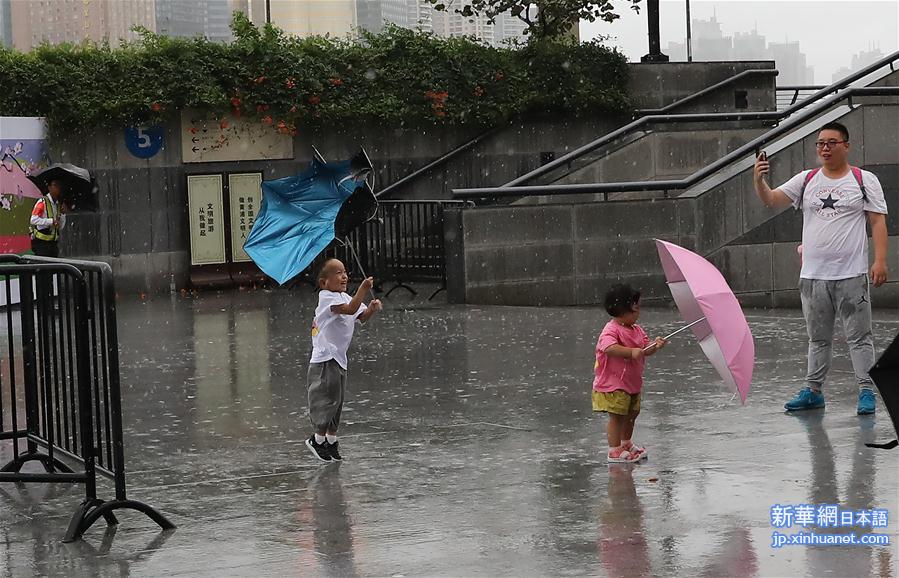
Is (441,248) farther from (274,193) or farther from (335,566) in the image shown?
(335,566)

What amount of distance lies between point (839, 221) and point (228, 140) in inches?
523

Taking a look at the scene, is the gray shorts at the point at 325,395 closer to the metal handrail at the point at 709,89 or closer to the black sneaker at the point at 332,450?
the black sneaker at the point at 332,450

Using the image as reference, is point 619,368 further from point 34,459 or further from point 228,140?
point 228,140

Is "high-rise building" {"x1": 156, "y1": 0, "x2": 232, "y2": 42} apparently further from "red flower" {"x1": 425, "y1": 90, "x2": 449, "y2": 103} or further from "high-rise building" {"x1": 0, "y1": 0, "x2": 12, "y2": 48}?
"high-rise building" {"x1": 0, "y1": 0, "x2": 12, "y2": 48}

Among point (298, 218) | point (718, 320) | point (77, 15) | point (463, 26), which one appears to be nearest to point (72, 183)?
point (463, 26)

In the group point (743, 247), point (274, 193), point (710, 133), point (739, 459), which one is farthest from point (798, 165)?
point (739, 459)

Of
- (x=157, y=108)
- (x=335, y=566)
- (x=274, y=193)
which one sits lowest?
(x=335, y=566)

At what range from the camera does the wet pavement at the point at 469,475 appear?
5988 millimetres

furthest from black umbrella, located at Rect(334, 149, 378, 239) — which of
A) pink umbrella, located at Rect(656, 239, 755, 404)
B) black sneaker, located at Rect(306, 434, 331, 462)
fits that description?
pink umbrella, located at Rect(656, 239, 755, 404)

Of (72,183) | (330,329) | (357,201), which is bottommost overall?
(330,329)

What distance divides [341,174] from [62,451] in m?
4.89

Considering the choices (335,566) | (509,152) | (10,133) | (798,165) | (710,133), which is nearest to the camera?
(335,566)

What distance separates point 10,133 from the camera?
18484 millimetres

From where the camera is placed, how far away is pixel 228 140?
20703 millimetres
